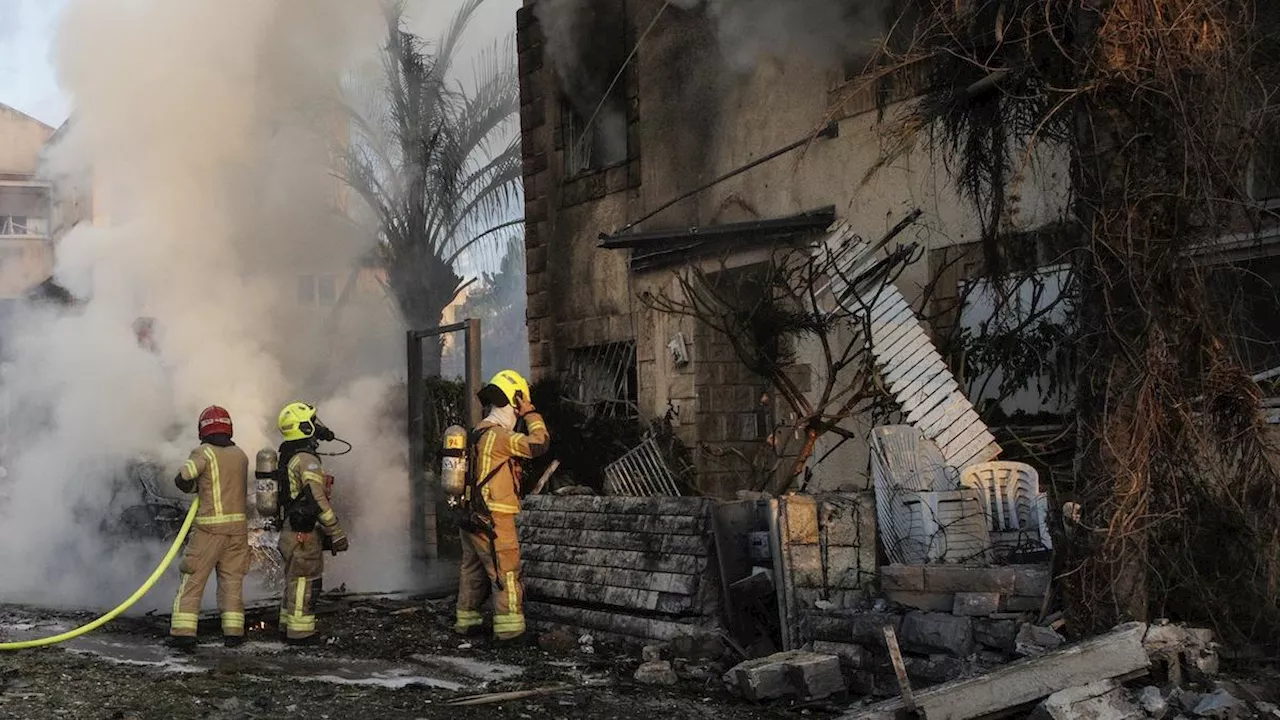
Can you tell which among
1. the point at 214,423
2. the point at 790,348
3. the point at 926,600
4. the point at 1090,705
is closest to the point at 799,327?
the point at 790,348

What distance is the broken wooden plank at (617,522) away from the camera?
25.9 ft

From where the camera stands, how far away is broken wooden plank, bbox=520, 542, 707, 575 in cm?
773

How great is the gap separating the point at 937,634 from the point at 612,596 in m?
2.54

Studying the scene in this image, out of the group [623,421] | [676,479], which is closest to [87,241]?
[623,421]

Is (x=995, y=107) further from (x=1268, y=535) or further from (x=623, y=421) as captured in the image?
(x=623, y=421)

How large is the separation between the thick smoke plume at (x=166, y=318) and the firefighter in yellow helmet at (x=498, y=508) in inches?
141

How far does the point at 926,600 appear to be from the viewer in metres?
6.52

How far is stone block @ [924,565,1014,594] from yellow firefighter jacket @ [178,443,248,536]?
4671mm

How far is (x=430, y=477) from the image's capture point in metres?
12.9

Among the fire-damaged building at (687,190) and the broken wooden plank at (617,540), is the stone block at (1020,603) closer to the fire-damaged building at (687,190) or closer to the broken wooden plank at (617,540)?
the broken wooden plank at (617,540)

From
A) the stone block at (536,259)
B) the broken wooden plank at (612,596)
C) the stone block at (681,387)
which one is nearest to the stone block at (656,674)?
the broken wooden plank at (612,596)

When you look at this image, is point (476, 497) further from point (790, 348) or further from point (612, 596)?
point (790, 348)

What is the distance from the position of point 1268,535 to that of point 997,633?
124 centimetres

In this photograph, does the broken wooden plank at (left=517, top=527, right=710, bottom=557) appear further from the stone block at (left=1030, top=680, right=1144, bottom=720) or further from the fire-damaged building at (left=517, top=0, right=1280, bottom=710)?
the stone block at (left=1030, top=680, right=1144, bottom=720)
